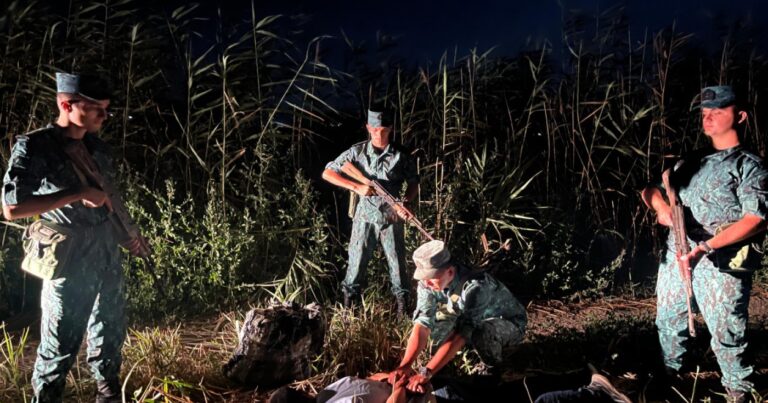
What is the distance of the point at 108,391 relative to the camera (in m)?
3.05

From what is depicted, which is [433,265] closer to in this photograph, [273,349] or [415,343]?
[415,343]

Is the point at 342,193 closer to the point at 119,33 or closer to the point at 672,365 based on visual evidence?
the point at 119,33

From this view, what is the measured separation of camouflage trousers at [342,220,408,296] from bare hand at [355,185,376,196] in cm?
29

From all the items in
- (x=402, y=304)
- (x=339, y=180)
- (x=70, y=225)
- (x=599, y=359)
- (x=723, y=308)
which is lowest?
(x=599, y=359)

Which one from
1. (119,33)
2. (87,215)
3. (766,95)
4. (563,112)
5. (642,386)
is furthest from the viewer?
(766,95)

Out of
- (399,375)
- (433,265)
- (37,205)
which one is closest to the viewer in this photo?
(37,205)

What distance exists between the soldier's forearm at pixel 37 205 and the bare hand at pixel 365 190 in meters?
2.11

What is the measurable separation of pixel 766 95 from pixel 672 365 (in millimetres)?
4661

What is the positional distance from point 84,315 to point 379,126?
2.43 meters

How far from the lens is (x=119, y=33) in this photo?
16.8 ft

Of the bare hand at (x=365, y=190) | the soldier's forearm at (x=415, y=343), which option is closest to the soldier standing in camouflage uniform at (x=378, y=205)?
the bare hand at (x=365, y=190)

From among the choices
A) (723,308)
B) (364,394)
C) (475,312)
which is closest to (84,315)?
(364,394)

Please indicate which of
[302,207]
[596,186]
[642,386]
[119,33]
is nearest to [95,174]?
[302,207]

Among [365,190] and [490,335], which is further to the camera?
[365,190]
